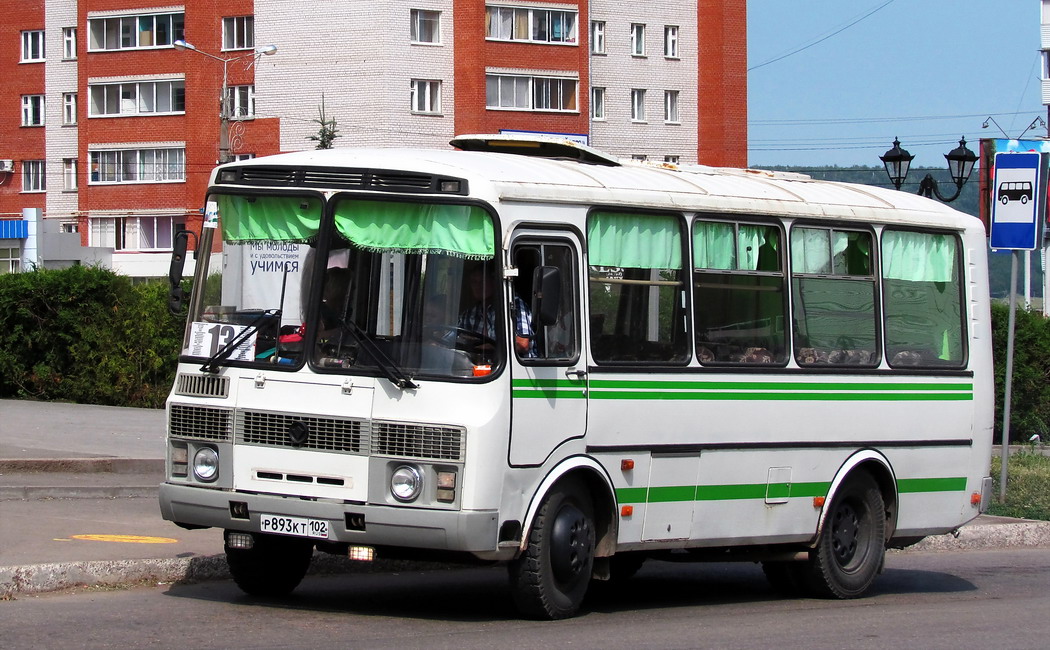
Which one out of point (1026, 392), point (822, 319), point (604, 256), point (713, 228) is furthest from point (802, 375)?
point (1026, 392)

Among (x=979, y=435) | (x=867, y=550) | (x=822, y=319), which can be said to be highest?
(x=822, y=319)

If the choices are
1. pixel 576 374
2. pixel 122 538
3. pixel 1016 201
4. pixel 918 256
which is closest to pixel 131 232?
pixel 1016 201

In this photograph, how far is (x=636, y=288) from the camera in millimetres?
10164

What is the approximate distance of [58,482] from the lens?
50.3 feet

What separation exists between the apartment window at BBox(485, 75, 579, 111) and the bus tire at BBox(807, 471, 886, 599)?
55.1 meters

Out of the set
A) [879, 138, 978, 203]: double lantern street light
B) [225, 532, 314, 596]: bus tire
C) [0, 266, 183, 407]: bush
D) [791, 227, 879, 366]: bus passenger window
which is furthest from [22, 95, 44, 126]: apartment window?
[225, 532, 314, 596]: bus tire

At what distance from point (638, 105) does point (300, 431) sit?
2485 inches

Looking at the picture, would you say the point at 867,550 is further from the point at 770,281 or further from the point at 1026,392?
the point at 1026,392

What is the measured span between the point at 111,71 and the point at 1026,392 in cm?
4965

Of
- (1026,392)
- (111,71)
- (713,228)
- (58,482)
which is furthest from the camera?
(111,71)

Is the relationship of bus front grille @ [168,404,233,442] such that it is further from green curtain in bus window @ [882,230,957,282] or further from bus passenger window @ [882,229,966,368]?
green curtain in bus window @ [882,230,957,282]

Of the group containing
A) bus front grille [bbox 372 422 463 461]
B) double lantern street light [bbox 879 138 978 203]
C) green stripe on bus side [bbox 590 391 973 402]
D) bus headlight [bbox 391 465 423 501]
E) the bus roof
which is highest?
double lantern street light [bbox 879 138 978 203]

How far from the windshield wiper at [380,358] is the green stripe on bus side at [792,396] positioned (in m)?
1.35

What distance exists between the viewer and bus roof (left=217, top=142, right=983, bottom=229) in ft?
30.6
